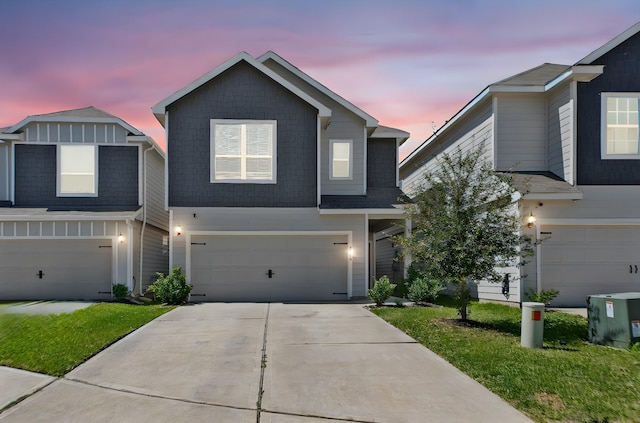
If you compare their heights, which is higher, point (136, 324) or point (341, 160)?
point (341, 160)

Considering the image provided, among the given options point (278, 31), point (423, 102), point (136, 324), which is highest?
point (278, 31)

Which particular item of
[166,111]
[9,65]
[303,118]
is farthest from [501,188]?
[9,65]

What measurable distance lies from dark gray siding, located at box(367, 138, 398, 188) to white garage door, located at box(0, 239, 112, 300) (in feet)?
30.5

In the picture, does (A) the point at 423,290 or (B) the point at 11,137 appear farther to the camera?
(B) the point at 11,137

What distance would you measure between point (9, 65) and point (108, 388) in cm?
1233

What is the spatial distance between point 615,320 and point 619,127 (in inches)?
306

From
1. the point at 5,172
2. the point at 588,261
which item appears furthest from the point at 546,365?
the point at 5,172

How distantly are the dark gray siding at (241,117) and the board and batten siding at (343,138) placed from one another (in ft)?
4.35

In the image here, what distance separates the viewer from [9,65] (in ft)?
45.4

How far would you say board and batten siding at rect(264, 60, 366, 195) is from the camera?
52.6 ft

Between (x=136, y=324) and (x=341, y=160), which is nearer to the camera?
(x=136, y=324)

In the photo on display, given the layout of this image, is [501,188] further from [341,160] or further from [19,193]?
[19,193]

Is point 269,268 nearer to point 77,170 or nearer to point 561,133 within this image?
point 77,170

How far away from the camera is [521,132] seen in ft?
47.0
